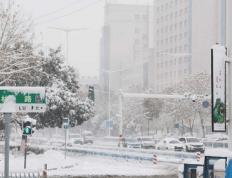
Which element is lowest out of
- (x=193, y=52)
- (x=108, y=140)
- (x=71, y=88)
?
(x=108, y=140)

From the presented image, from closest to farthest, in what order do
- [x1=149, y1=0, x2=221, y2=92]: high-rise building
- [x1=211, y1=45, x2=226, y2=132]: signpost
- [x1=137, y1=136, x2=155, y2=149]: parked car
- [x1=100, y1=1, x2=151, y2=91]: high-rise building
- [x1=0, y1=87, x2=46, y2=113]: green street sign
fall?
1. [x1=0, y1=87, x2=46, y2=113]: green street sign
2. [x1=211, y1=45, x2=226, y2=132]: signpost
3. [x1=137, y1=136, x2=155, y2=149]: parked car
4. [x1=149, y1=0, x2=221, y2=92]: high-rise building
5. [x1=100, y1=1, x2=151, y2=91]: high-rise building

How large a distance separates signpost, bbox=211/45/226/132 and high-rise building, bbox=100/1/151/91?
130m

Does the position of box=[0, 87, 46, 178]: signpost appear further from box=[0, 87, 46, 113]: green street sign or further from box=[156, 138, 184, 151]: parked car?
box=[156, 138, 184, 151]: parked car

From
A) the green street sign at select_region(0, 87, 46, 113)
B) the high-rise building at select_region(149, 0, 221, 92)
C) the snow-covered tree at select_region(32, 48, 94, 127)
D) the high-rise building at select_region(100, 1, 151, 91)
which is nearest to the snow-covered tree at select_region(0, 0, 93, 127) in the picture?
the snow-covered tree at select_region(32, 48, 94, 127)

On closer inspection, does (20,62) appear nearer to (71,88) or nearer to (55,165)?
(55,165)

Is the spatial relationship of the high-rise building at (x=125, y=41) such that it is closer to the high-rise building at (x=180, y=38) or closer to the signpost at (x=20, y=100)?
the high-rise building at (x=180, y=38)

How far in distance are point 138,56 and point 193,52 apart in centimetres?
4846

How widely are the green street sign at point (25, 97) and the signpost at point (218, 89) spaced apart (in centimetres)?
352

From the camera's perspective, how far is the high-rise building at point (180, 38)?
378 ft

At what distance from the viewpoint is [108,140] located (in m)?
80.6

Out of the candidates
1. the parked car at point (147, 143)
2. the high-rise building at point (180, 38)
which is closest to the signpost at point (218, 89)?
the parked car at point (147, 143)

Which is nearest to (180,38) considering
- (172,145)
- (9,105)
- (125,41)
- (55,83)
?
(125,41)

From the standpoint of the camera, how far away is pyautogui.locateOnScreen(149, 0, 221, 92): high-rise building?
378ft

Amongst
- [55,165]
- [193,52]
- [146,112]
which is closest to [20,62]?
[55,165]
